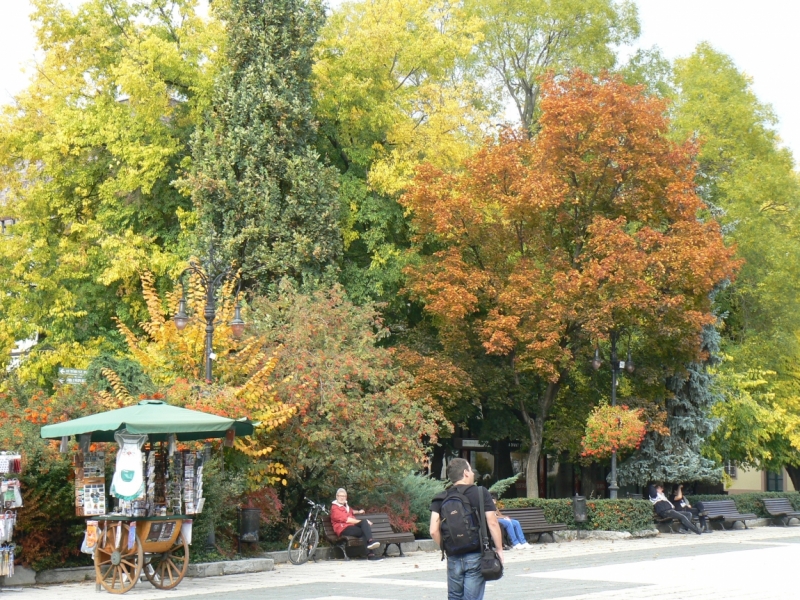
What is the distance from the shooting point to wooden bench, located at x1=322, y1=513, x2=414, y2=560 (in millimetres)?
21484

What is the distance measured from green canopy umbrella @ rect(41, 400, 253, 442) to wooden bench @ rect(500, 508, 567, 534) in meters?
11.2

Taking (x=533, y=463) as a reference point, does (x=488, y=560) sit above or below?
below

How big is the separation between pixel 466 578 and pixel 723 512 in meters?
24.8

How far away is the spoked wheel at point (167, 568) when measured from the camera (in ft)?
52.9

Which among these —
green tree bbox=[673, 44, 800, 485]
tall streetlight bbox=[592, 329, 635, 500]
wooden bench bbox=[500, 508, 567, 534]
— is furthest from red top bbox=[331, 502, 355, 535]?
green tree bbox=[673, 44, 800, 485]

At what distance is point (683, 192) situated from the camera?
31828mm

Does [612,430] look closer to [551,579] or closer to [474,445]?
[551,579]

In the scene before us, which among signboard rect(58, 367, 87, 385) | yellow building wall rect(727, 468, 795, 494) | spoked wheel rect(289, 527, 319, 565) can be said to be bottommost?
spoked wheel rect(289, 527, 319, 565)

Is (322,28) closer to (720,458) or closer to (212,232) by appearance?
(212,232)

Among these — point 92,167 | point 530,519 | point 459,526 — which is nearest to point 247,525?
point 530,519

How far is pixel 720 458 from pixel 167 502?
26.6m

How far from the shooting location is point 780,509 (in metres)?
34.8

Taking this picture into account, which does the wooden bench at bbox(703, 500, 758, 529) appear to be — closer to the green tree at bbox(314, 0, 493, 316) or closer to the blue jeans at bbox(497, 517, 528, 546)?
the blue jeans at bbox(497, 517, 528, 546)

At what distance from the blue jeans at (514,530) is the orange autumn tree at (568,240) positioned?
648cm
